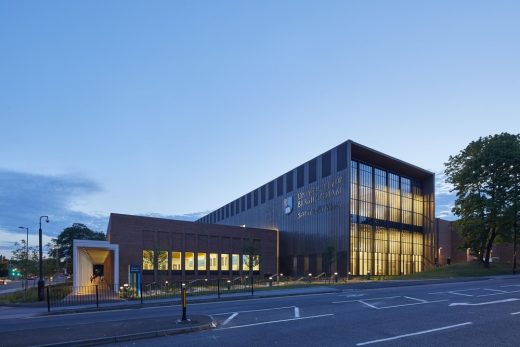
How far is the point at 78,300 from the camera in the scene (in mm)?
27453

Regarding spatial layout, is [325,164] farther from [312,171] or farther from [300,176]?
[300,176]

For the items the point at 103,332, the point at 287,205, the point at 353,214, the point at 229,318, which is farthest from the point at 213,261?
the point at 103,332

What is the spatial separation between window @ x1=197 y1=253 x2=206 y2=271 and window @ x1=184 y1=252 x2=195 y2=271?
85 cm

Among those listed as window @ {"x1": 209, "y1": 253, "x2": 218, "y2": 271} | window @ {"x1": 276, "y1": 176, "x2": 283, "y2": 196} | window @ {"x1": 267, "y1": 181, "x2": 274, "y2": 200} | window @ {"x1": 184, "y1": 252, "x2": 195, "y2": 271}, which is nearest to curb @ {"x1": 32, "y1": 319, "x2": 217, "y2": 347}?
window @ {"x1": 184, "y1": 252, "x2": 195, "y2": 271}

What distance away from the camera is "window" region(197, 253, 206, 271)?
193ft

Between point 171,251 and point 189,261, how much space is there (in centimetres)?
315

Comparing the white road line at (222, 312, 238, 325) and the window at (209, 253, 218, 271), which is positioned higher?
the white road line at (222, 312, 238, 325)

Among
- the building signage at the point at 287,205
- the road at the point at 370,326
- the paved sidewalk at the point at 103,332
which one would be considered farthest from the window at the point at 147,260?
the paved sidewalk at the point at 103,332

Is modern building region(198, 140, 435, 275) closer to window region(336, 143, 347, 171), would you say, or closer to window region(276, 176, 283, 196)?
window region(276, 176, 283, 196)

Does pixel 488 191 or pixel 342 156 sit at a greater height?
pixel 342 156

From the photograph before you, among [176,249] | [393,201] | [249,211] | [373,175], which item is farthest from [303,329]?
[249,211]

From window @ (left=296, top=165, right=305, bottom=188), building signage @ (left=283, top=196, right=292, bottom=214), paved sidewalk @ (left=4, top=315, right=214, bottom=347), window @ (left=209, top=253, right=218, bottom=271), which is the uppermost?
window @ (left=296, top=165, right=305, bottom=188)

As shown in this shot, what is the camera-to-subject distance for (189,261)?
57781mm

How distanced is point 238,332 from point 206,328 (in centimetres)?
148
